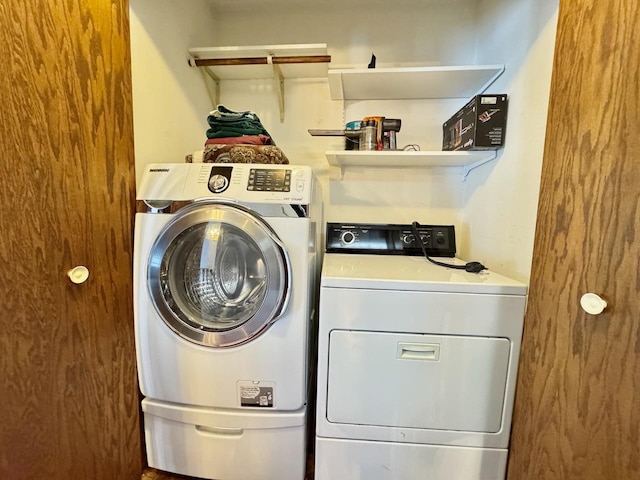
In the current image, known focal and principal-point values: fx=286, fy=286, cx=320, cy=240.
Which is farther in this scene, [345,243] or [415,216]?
[415,216]

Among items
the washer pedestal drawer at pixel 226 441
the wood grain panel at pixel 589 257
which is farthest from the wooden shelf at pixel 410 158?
the washer pedestal drawer at pixel 226 441

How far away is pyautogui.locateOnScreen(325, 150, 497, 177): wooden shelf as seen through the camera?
4.38 feet

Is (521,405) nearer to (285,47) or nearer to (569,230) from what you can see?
(569,230)

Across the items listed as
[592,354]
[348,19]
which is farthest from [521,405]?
[348,19]

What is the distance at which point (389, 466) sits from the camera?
1.00 m

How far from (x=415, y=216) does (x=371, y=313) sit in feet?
3.17

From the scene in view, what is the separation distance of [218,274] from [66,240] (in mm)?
460

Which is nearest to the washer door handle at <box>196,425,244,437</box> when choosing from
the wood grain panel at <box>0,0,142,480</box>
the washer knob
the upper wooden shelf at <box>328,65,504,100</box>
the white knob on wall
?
the wood grain panel at <box>0,0,142,480</box>

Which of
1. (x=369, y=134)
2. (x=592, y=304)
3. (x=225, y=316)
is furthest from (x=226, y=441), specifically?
(x=369, y=134)

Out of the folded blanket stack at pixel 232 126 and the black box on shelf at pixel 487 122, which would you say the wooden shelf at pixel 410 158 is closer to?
the black box on shelf at pixel 487 122

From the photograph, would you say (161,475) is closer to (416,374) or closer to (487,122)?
(416,374)

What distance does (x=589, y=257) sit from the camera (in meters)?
0.65

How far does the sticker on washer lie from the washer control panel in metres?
0.77

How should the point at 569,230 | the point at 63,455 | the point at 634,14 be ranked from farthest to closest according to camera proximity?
1. the point at 63,455
2. the point at 569,230
3. the point at 634,14
